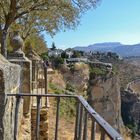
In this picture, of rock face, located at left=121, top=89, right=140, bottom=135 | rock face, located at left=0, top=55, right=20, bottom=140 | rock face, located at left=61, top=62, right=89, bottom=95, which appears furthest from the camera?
rock face, located at left=121, top=89, right=140, bottom=135

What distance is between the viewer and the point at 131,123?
233ft

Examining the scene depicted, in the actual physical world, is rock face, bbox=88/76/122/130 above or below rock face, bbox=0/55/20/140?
below

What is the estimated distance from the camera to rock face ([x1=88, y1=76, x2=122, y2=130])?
4609 centimetres

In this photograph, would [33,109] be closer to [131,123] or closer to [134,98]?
[131,123]

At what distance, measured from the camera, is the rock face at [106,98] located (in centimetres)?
4609

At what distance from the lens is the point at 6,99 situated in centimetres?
557

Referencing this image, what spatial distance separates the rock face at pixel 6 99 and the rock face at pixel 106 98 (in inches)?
1551

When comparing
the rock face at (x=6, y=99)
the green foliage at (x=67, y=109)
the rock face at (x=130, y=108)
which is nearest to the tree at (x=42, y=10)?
the green foliage at (x=67, y=109)

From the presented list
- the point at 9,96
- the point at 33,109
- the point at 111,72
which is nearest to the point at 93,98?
the point at 111,72

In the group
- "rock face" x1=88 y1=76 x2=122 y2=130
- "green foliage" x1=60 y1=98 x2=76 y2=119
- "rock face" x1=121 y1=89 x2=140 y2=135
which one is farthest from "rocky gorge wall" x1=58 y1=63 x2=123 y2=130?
"rock face" x1=121 y1=89 x2=140 y2=135

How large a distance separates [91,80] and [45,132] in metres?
34.6

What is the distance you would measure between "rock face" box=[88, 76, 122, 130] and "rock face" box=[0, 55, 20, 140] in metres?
39.4

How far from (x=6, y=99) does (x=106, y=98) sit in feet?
139

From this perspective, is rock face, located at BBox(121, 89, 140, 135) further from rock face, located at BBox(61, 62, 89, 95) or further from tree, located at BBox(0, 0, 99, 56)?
tree, located at BBox(0, 0, 99, 56)
